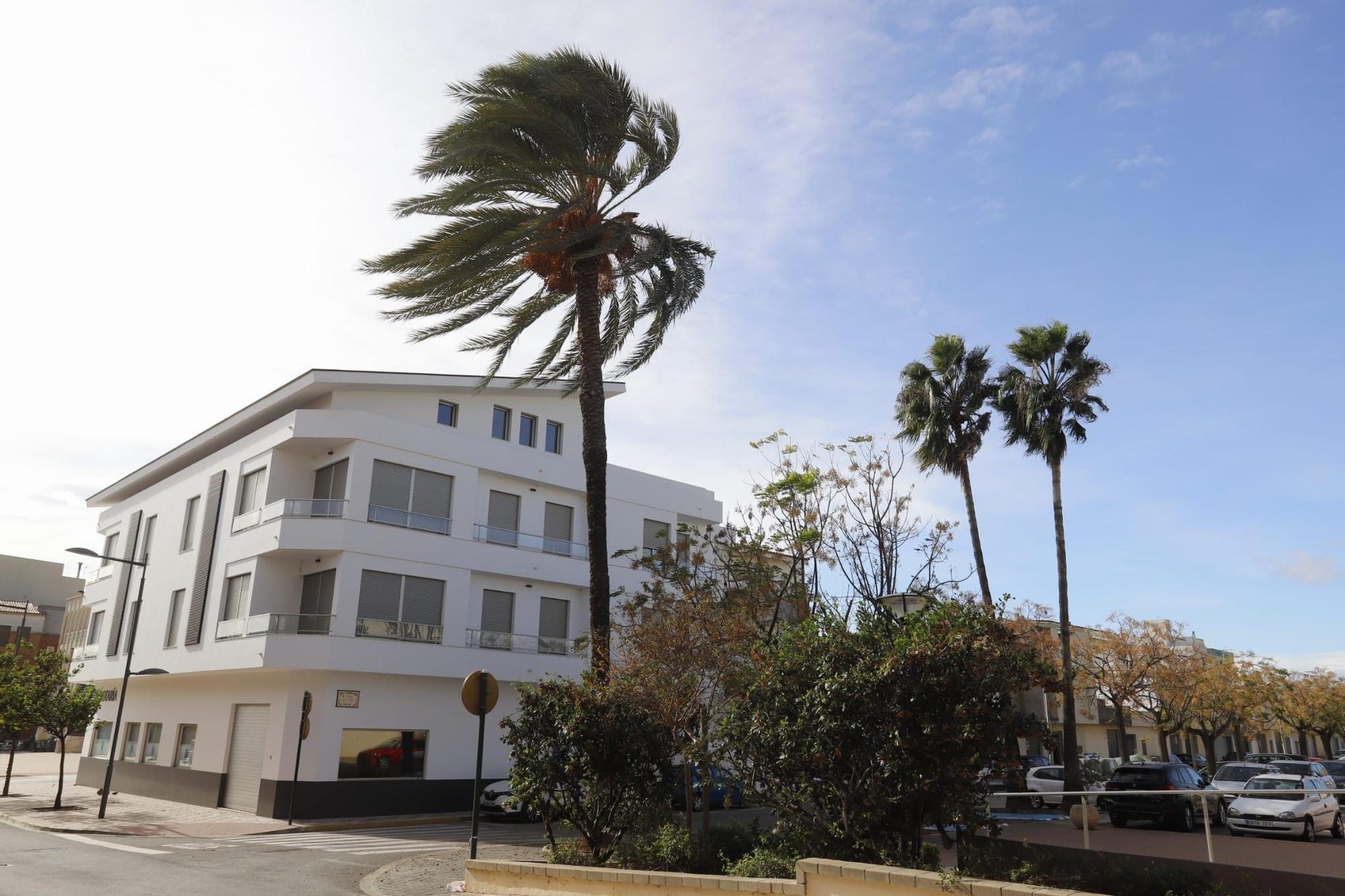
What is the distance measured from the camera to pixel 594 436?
17828 millimetres

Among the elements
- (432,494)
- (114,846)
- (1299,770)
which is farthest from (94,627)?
(1299,770)

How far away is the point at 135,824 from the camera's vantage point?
74.8ft

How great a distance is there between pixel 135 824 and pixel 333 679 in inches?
224

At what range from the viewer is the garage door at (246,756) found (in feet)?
86.5

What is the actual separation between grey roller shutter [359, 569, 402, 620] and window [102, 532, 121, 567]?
17.9 metres

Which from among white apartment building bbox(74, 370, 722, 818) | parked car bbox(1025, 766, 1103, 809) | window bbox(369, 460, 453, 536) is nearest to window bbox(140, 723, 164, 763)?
white apartment building bbox(74, 370, 722, 818)

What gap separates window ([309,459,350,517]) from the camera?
26281 millimetres

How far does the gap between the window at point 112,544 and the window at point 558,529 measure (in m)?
19.3

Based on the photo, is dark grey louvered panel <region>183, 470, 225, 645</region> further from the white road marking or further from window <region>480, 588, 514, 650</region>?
the white road marking

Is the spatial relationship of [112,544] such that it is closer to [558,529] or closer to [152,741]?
[152,741]

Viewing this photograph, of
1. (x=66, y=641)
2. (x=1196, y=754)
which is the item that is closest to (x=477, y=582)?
(x=66, y=641)

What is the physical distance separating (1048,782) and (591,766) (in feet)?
74.8

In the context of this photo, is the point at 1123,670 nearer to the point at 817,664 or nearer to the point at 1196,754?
the point at 817,664

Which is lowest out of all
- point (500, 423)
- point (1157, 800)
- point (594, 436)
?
point (1157, 800)
